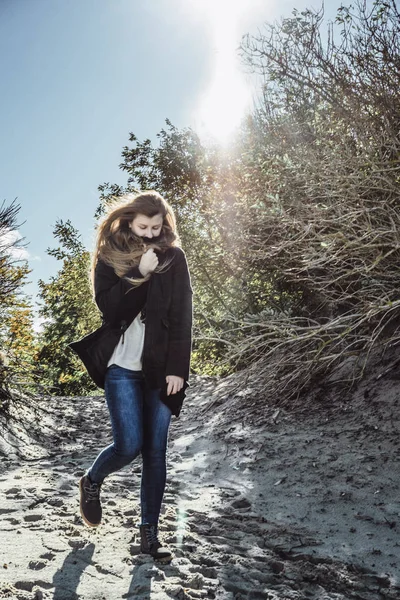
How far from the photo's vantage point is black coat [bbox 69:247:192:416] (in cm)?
312

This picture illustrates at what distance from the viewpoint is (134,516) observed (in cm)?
420

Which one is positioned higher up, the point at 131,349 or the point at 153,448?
the point at 131,349

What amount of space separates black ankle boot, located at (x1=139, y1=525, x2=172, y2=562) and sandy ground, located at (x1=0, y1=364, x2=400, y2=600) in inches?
2.6

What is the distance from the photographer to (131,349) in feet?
10.4

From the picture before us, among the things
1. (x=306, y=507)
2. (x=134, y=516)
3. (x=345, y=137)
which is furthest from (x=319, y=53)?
(x=134, y=516)

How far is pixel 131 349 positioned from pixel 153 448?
0.60 metres

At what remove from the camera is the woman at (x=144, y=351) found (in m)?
3.12

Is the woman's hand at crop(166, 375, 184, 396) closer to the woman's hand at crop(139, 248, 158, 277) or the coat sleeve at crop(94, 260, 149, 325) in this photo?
the coat sleeve at crop(94, 260, 149, 325)

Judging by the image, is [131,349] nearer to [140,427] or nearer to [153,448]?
[140,427]

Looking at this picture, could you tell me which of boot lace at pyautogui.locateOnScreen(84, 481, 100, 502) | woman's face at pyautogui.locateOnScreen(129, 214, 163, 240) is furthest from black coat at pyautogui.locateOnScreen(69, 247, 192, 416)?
boot lace at pyautogui.locateOnScreen(84, 481, 100, 502)

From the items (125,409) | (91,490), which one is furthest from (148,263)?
(91,490)

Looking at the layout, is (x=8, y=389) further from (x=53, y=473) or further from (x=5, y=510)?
(x=5, y=510)

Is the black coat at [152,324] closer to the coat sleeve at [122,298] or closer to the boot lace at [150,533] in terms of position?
the coat sleeve at [122,298]

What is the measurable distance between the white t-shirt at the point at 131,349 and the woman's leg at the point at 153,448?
0.19m
